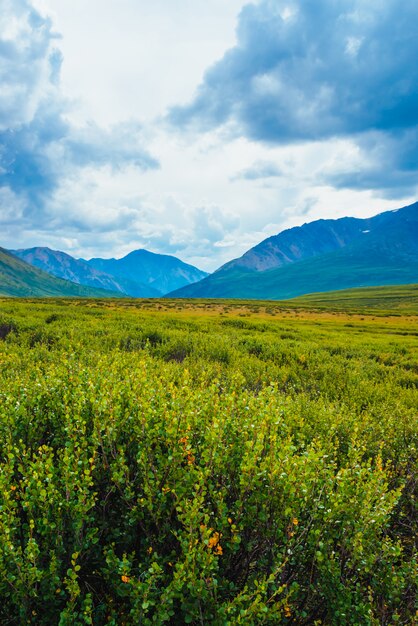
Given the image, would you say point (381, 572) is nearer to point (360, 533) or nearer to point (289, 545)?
point (360, 533)

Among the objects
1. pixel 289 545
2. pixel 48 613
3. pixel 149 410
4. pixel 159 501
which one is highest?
pixel 149 410

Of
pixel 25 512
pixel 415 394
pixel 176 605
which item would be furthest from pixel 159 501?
pixel 415 394

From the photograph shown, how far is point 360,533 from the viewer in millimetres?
3609

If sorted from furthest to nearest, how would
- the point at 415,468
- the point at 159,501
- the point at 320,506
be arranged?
the point at 415,468 → the point at 159,501 → the point at 320,506

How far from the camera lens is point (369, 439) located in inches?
307

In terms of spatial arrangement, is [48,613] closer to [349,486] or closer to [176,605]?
[176,605]

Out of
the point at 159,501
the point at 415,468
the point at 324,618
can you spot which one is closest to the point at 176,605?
the point at 159,501

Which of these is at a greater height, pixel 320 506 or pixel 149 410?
pixel 149 410

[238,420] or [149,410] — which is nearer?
[149,410]

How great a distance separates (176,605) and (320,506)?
185 cm

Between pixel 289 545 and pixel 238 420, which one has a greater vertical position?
pixel 238 420

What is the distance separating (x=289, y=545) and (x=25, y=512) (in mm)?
3277

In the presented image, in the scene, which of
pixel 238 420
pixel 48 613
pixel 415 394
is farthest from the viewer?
pixel 415 394

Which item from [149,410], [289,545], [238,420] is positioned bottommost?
[289,545]
